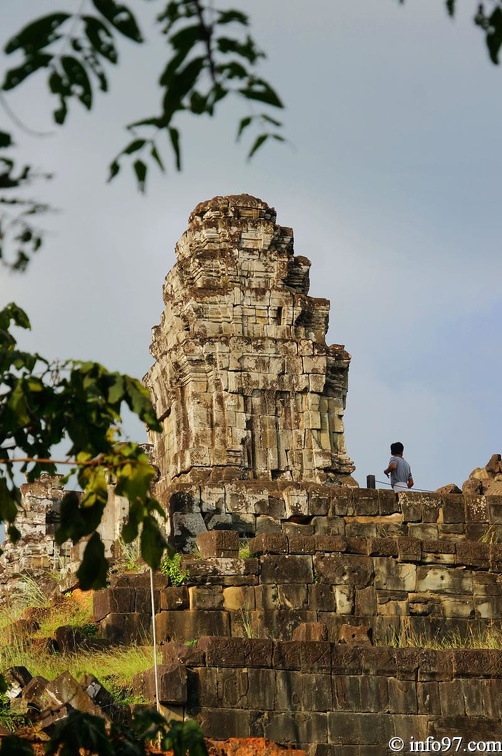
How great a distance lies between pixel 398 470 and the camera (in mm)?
22828

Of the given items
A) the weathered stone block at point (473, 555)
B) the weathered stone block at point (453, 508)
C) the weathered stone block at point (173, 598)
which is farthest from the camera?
the weathered stone block at point (453, 508)

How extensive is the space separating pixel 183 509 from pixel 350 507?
2.39 meters

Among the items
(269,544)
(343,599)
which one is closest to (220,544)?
(269,544)

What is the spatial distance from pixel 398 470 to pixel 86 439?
1594 cm

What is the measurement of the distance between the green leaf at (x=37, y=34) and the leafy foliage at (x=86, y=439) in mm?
2297

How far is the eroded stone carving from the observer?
22812 millimetres

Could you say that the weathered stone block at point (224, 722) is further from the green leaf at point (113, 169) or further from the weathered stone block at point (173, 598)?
the green leaf at point (113, 169)

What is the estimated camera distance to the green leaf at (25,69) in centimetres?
528

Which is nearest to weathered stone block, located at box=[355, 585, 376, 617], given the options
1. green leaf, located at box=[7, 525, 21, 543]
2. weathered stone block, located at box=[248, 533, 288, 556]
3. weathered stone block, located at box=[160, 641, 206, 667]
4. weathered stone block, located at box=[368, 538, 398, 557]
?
weathered stone block, located at box=[368, 538, 398, 557]

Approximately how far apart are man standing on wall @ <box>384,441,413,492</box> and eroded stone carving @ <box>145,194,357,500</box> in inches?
34.0

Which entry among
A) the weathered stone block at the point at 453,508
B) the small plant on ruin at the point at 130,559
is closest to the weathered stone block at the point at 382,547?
the weathered stone block at the point at 453,508

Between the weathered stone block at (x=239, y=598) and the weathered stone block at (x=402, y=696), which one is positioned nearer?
the weathered stone block at (x=402, y=696)

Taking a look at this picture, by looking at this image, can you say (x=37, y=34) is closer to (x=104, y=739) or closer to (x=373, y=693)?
(x=104, y=739)

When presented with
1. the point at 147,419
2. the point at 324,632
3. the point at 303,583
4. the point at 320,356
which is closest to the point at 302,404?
the point at 320,356
